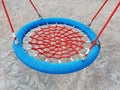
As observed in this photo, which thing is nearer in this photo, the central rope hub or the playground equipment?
the playground equipment

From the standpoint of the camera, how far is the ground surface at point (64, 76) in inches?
73.7

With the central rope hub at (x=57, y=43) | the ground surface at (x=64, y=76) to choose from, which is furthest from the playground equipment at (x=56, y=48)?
the ground surface at (x=64, y=76)

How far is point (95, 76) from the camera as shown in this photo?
198 centimetres

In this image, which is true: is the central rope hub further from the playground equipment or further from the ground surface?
the ground surface

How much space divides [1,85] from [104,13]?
73.1 inches

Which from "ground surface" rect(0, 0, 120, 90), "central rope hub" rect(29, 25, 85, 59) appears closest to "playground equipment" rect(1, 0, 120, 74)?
"central rope hub" rect(29, 25, 85, 59)

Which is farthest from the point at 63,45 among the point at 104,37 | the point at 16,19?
the point at 16,19

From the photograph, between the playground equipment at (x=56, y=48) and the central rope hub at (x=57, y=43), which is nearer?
the playground equipment at (x=56, y=48)

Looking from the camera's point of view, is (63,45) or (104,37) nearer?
(63,45)

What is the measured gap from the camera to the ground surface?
73.7 inches

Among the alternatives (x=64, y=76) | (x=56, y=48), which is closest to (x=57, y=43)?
(x=56, y=48)

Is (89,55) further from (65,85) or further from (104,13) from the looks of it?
(104,13)

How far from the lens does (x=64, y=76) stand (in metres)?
1.96

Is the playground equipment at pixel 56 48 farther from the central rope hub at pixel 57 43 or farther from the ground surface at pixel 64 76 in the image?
the ground surface at pixel 64 76
